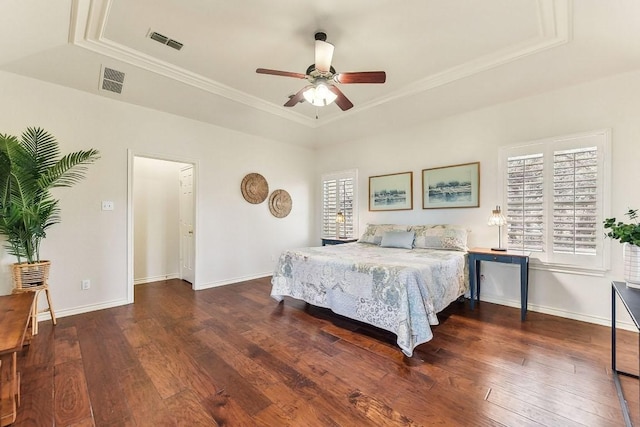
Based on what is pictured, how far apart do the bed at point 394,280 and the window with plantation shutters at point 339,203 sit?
55.4 inches

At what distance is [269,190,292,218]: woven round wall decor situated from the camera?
546cm

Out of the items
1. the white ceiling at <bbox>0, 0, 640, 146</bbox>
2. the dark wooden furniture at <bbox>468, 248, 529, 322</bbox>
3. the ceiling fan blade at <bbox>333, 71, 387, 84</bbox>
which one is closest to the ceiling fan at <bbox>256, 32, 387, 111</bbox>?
the ceiling fan blade at <bbox>333, 71, 387, 84</bbox>

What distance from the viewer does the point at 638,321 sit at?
1286 mm

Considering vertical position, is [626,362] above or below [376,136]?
below

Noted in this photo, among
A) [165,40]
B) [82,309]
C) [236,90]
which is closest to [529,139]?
[236,90]

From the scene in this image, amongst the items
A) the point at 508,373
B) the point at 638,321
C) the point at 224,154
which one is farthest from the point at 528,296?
the point at 224,154

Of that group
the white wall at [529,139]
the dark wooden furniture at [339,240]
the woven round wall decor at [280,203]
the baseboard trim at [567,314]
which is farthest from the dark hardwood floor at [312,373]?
the woven round wall decor at [280,203]

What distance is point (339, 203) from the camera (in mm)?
5762

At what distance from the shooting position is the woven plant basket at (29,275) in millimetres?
2715

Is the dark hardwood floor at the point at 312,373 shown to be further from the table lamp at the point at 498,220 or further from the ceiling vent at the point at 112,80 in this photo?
the ceiling vent at the point at 112,80

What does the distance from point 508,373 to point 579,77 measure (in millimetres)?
3287

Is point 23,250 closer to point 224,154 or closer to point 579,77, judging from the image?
point 224,154

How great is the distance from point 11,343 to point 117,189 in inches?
102

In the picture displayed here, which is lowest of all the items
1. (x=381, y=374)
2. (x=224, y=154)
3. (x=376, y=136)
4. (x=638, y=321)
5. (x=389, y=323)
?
(x=381, y=374)
